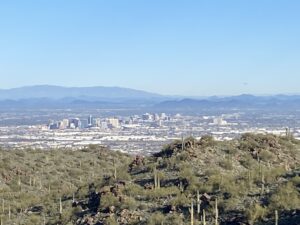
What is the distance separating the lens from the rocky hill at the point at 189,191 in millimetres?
21219

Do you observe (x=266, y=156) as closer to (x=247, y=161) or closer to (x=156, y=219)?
(x=247, y=161)

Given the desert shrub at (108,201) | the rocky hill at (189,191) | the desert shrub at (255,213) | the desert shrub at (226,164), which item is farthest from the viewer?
the desert shrub at (226,164)

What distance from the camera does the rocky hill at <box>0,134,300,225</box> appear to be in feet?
69.6

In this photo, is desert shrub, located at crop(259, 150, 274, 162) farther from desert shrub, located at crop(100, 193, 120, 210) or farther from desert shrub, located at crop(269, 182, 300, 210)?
desert shrub, located at crop(100, 193, 120, 210)

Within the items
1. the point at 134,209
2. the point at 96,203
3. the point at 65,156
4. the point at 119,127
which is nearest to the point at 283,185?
the point at 134,209

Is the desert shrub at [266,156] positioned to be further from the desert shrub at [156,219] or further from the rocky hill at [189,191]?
the desert shrub at [156,219]

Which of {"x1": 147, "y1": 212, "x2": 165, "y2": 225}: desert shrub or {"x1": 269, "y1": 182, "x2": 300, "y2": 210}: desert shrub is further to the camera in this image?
{"x1": 147, "y1": 212, "x2": 165, "y2": 225}: desert shrub

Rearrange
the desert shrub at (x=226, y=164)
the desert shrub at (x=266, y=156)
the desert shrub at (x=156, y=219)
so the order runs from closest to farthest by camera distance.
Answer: the desert shrub at (x=156, y=219), the desert shrub at (x=226, y=164), the desert shrub at (x=266, y=156)

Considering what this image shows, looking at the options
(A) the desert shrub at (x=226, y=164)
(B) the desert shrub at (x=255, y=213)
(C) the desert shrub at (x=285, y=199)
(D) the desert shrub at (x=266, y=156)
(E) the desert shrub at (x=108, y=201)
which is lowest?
(E) the desert shrub at (x=108, y=201)

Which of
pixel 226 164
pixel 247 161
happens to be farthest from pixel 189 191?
pixel 247 161

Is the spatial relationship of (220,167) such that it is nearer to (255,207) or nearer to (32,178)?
(255,207)

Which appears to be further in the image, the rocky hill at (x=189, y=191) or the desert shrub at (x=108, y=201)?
the desert shrub at (x=108, y=201)

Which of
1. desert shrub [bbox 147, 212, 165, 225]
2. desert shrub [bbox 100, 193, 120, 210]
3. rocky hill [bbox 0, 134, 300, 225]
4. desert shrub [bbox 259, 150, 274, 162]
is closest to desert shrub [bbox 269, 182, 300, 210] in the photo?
rocky hill [bbox 0, 134, 300, 225]

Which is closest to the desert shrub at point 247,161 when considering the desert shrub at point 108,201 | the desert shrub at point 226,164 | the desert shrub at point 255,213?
the desert shrub at point 226,164
